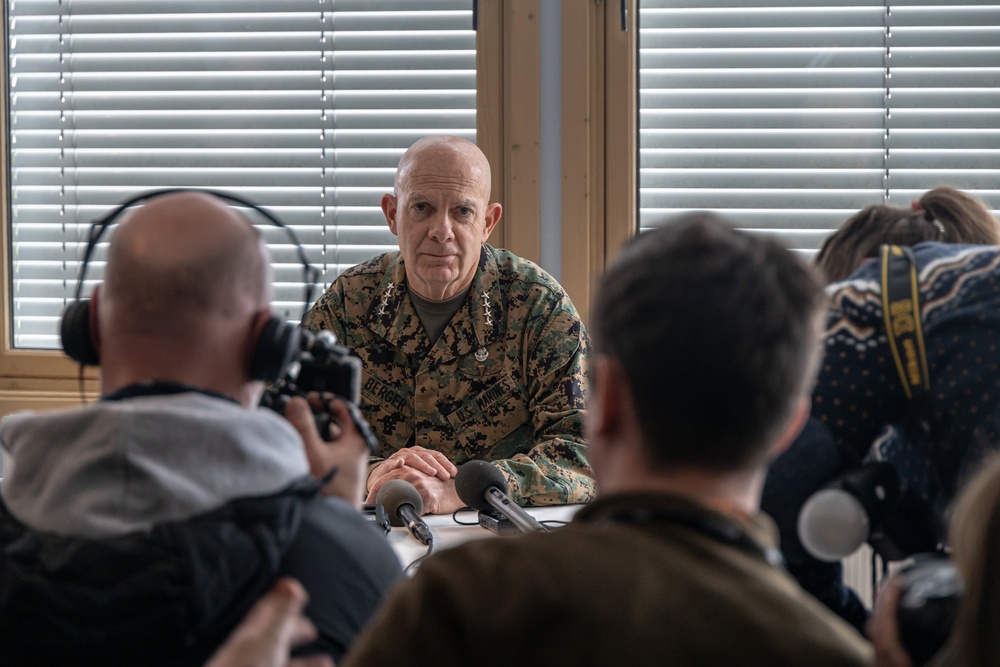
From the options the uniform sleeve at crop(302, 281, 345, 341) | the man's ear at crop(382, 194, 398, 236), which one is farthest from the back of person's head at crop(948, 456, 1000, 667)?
the man's ear at crop(382, 194, 398, 236)

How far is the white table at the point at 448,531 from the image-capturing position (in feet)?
5.62

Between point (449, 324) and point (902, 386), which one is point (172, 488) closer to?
point (902, 386)

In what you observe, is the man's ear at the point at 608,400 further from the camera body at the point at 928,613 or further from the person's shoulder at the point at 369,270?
the person's shoulder at the point at 369,270

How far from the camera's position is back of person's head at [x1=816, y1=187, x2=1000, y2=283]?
1.59m

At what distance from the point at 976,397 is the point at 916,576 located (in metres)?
0.50

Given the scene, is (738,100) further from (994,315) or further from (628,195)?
(994,315)

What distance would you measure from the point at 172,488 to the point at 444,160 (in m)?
1.79

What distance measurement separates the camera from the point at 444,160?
2.58m

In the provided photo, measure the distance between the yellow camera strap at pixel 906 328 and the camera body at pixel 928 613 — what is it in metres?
0.54

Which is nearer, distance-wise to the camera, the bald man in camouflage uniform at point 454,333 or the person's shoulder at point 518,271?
the bald man in camouflage uniform at point 454,333

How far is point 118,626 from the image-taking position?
863mm

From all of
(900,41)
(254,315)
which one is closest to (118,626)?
(254,315)

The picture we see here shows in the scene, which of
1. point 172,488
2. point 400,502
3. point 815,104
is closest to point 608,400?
point 172,488

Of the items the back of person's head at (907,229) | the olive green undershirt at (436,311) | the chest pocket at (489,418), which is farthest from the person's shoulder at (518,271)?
the back of person's head at (907,229)
